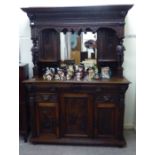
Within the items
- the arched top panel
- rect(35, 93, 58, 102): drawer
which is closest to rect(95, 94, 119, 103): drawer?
rect(35, 93, 58, 102): drawer

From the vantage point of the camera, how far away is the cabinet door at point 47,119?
9.02ft

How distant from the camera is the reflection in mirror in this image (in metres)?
2.99

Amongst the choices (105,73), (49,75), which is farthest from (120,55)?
(49,75)

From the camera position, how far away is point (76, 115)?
275 centimetres

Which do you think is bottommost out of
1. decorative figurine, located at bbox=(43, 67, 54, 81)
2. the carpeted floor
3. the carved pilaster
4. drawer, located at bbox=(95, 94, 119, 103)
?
the carpeted floor

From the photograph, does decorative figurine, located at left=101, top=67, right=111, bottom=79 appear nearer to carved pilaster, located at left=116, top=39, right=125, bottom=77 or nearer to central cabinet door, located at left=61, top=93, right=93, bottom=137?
carved pilaster, located at left=116, top=39, right=125, bottom=77

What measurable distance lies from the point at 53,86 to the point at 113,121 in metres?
0.88

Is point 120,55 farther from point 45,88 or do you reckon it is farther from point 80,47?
point 45,88

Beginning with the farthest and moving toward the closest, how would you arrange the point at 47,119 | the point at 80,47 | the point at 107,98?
the point at 80,47 → the point at 47,119 → the point at 107,98

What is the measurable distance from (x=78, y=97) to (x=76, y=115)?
25 centimetres

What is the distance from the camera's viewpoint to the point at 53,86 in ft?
8.75
